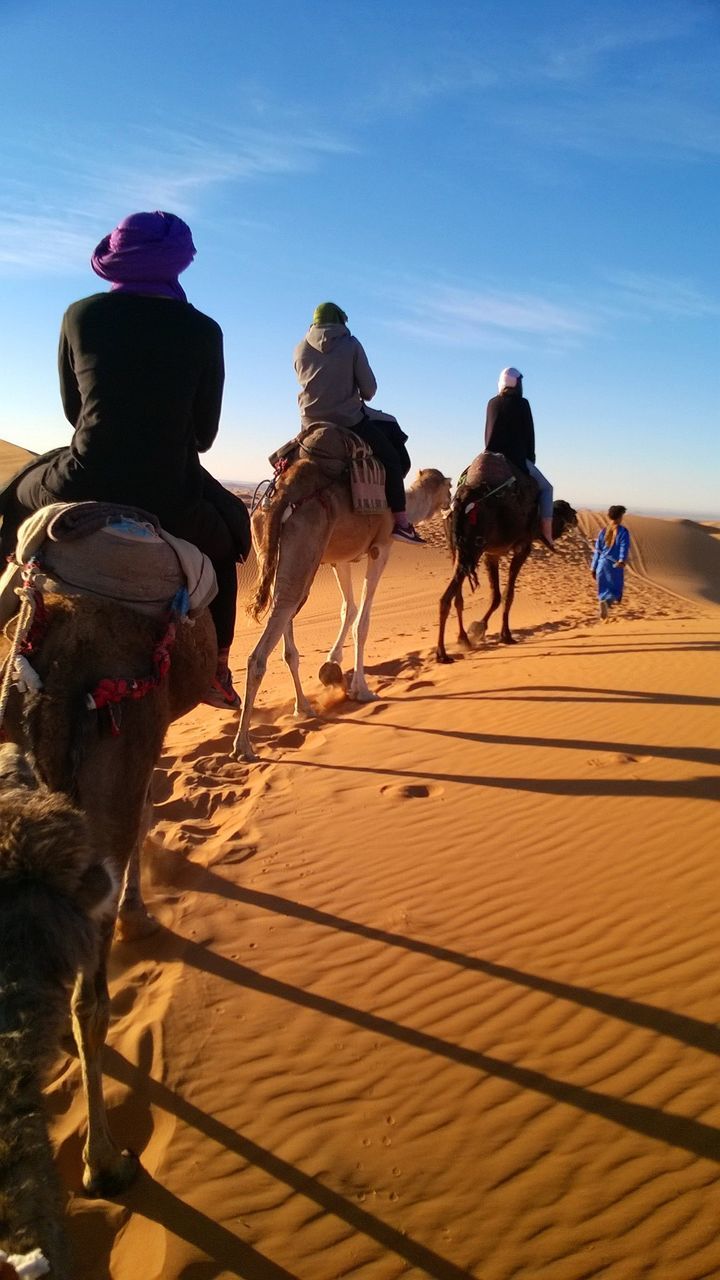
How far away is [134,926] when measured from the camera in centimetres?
446

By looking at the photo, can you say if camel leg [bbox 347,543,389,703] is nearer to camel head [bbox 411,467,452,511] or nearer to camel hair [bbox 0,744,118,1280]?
camel head [bbox 411,467,452,511]

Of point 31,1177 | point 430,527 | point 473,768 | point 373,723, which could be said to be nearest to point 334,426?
point 373,723

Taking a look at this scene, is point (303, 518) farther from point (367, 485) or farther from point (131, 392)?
point (131, 392)

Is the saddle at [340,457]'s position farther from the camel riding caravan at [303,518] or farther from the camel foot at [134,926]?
the camel foot at [134,926]

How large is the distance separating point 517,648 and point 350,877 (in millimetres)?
7390

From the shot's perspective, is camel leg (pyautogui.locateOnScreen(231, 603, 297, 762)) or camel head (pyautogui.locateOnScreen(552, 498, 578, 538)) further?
camel head (pyautogui.locateOnScreen(552, 498, 578, 538))

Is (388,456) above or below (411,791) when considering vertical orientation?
above

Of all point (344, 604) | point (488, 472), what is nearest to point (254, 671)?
point (344, 604)

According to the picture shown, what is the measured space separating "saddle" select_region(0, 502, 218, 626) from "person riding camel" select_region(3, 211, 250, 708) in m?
0.23

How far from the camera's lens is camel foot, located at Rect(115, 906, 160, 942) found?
4457 millimetres

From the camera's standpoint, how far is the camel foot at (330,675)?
9.73 metres

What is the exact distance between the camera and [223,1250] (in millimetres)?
2662

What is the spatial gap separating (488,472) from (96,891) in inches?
376

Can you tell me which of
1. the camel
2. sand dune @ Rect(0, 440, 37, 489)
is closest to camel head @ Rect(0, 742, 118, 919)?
the camel
